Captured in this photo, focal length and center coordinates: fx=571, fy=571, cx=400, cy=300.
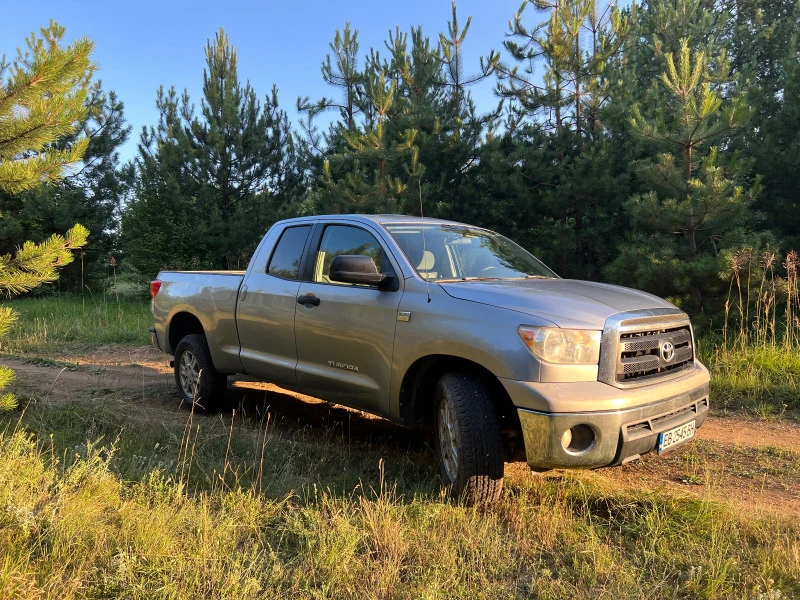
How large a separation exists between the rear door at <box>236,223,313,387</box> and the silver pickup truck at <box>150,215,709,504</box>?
14 millimetres

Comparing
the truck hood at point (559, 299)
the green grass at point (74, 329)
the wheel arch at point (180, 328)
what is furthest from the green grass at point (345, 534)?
the green grass at point (74, 329)

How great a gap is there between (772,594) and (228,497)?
268cm

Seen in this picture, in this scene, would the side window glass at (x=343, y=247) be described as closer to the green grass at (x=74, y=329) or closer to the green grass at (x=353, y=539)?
the green grass at (x=353, y=539)

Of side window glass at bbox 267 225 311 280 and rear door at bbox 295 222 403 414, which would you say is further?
side window glass at bbox 267 225 311 280

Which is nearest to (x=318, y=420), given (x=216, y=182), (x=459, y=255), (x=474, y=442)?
(x=459, y=255)

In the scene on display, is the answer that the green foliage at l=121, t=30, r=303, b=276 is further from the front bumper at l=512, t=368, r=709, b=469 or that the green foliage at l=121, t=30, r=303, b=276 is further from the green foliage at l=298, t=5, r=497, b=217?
the front bumper at l=512, t=368, r=709, b=469

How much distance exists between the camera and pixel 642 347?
3.24 metres

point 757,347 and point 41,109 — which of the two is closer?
point 41,109

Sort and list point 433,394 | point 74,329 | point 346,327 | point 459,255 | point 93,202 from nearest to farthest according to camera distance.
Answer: point 433,394 → point 346,327 → point 459,255 → point 74,329 → point 93,202

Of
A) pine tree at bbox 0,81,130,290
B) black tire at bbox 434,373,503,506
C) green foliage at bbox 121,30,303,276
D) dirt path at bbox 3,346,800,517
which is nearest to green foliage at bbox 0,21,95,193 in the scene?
dirt path at bbox 3,346,800,517

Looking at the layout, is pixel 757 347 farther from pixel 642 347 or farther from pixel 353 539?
pixel 353 539

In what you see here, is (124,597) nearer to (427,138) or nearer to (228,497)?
(228,497)

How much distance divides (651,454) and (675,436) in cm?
18

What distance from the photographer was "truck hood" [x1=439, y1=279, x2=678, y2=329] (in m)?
3.11
